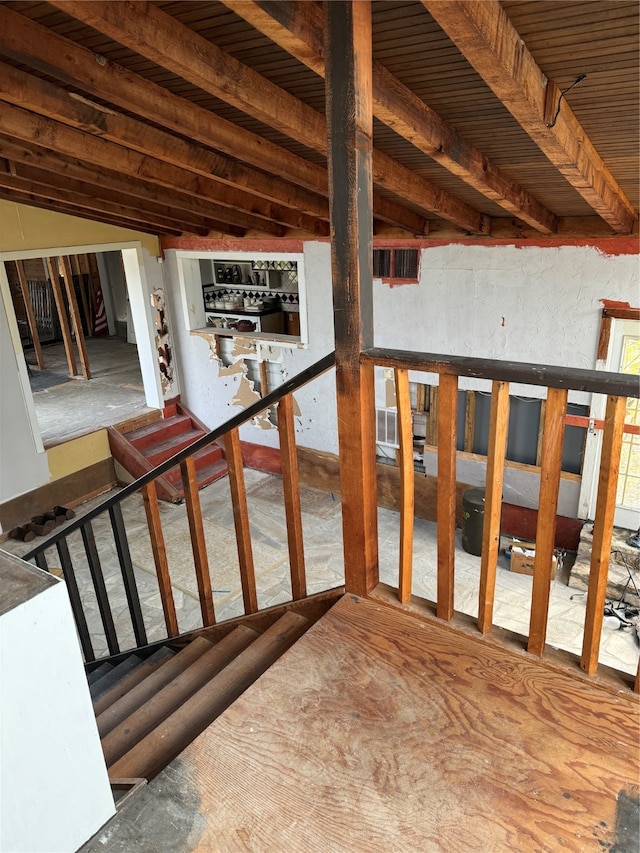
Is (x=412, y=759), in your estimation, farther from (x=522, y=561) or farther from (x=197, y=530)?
(x=522, y=561)

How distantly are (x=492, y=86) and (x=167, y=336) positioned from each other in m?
6.48

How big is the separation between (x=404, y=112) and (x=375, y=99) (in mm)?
242

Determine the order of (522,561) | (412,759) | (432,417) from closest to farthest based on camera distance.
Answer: (412,759)
(522,561)
(432,417)

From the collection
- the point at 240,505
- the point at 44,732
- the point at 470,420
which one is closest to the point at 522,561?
the point at 470,420

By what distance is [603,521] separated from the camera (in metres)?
1.53

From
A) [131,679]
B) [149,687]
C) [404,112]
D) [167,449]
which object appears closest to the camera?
Result: [149,687]

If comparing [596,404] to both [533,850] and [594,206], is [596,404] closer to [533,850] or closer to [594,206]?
[594,206]

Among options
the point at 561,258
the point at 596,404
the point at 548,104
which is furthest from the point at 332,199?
the point at 596,404

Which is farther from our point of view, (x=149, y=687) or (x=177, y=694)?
(x=149, y=687)

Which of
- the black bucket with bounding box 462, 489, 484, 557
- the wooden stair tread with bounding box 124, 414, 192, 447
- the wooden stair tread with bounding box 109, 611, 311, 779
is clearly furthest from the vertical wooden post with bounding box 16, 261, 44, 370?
the wooden stair tread with bounding box 109, 611, 311, 779

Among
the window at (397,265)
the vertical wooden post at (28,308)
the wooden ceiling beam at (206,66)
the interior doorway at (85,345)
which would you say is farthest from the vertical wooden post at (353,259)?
the vertical wooden post at (28,308)

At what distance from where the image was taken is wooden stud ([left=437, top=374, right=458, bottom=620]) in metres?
1.72

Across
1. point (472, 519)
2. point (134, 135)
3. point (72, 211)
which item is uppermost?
point (134, 135)

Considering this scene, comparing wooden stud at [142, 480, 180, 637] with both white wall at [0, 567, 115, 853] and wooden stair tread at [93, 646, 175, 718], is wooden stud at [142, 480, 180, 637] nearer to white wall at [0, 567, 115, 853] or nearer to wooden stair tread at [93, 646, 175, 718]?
wooden stair tread at [93, 646, 175, 718]
